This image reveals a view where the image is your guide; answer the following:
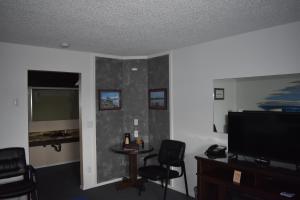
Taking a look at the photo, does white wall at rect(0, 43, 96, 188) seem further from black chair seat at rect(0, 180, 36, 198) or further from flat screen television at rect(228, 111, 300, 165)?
flat screen television at rect(228, 111, 300, 165)

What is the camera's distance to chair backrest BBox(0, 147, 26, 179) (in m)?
3.24

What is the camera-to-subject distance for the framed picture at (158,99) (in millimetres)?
4316

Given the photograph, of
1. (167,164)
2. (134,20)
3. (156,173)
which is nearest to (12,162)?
(156,173)

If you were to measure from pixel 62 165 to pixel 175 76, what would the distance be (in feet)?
11.9

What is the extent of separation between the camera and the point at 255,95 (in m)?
3.09

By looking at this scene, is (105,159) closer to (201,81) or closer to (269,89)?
(201,81)

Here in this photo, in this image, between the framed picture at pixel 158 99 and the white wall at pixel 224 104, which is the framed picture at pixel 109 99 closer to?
the framed picture at pixel 158 99

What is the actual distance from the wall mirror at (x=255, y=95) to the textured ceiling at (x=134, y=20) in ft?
2.23

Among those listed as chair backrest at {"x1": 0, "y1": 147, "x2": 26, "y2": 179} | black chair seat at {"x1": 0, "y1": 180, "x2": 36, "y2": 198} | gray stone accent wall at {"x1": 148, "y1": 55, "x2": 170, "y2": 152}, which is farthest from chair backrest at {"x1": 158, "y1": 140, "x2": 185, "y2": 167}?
chair backrest at {"x1": 0, "y1": 147, "x2": 26, "y2": 179}

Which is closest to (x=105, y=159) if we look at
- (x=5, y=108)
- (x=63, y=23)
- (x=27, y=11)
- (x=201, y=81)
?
(x=5, y=108)

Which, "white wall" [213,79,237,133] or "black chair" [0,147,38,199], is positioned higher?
"white wall" [213,79,237,133]

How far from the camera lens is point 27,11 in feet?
7.50

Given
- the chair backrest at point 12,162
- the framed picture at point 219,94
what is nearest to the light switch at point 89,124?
the chair backrest at point 12,162

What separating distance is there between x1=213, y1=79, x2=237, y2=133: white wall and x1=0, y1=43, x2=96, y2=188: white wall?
90.9 inches
